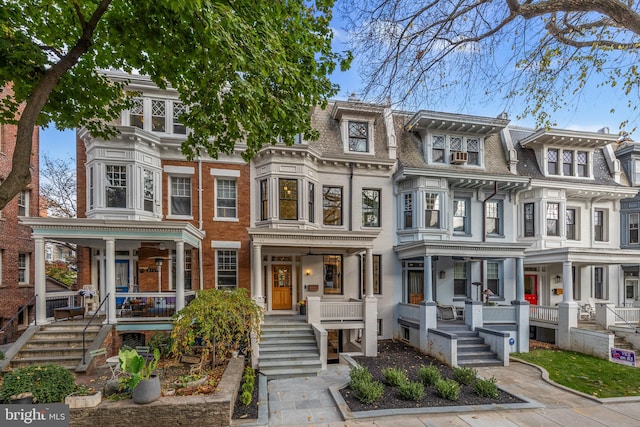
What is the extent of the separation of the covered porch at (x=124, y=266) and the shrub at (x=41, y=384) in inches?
157

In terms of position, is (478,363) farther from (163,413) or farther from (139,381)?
(139,381)

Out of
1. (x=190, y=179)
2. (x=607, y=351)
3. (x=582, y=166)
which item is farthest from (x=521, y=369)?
(x=190, y=179)

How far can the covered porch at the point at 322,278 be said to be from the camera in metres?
12.4

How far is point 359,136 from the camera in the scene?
15.3 meters

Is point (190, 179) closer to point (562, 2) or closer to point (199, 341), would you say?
point (199, 341)

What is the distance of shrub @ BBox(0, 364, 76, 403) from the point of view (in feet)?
21.2

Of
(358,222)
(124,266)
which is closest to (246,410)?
(124,266)

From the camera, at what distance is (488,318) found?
13492 mm

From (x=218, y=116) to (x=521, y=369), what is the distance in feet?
41.2

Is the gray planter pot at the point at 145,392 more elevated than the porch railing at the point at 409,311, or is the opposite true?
the gray planter pot at the point at 145,392

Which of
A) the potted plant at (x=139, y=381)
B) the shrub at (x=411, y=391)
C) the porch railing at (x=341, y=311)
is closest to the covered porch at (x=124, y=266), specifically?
the potted plant at (x=139, y=381)

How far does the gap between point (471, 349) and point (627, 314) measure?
8208 mm

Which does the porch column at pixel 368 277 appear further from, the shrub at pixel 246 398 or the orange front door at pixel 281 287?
the shrub at pixel 246 398

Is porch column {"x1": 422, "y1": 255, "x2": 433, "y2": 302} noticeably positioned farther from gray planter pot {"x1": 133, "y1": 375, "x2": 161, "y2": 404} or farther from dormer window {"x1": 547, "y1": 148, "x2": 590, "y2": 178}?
gray planter pot {"x1": 133, "y1": 375, "x2": 161, "y2": 404}
